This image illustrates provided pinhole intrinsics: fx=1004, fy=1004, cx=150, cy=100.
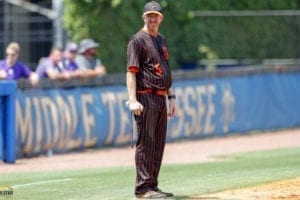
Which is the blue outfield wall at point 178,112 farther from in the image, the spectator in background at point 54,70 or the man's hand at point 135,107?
the man's hand at point 135,107

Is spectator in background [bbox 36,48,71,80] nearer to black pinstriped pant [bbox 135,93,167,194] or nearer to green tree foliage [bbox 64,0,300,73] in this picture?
green tree foliage [bbox 64,0,300,73]

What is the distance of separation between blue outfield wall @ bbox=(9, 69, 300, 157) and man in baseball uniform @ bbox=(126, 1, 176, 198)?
6.62m

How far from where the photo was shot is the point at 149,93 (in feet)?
34.5

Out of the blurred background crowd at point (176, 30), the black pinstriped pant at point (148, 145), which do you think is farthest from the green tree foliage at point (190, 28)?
the black pinstriped pant at point (148, 145)

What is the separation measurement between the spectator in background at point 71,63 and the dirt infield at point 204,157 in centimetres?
151

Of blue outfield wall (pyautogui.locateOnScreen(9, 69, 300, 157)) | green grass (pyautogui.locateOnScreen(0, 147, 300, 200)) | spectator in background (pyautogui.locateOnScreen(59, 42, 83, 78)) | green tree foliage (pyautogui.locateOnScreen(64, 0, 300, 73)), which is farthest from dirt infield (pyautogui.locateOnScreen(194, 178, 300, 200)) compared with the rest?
green tree foliage (pyautogui.locateOnScreen(64, 0, 300, 73))

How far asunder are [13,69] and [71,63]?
1.90 m

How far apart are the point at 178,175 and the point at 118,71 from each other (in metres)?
12.4

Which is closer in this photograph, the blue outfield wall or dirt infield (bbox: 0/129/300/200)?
dirt infield (bbox: 0/129/300/200)

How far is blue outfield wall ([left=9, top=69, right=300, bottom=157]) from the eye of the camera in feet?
56.9

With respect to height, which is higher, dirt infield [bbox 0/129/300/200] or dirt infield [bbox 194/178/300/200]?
dirt infield [bbox 194/178/300/200]

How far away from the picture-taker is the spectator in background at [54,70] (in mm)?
18375

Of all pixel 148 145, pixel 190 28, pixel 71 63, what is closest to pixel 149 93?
pixel 148 145

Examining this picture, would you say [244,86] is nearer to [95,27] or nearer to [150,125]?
[95,27]
